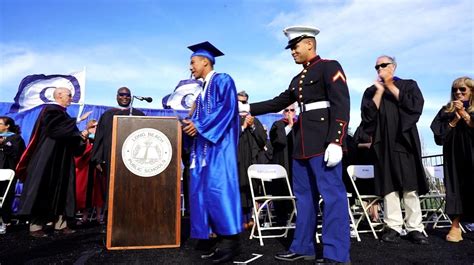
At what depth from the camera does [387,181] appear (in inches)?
181

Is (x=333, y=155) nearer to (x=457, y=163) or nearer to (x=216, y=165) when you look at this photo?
(x=216, y=165)

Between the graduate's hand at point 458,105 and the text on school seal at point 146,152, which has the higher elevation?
the graduate's hand at point 458,105

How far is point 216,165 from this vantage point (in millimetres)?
3496

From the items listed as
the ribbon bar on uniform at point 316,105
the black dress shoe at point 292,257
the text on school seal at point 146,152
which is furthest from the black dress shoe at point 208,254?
the ribbon bar on uniform at point 316,105

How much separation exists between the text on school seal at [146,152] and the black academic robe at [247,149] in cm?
229

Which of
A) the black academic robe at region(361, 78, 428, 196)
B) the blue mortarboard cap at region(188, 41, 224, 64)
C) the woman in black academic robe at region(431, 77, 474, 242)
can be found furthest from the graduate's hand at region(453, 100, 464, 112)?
the blue mortarboard cap at region(188, 41, 224, 64)

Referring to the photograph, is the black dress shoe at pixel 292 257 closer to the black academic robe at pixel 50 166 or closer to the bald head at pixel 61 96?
the black academic robe at pixel 50 166

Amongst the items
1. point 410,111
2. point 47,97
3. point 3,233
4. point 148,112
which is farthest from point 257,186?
point 47,97

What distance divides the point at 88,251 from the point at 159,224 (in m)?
0.77

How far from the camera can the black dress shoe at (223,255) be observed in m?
3.22

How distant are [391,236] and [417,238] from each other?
289 mm

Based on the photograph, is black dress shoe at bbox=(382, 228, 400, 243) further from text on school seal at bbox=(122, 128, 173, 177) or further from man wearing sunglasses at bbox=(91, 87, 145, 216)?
man wearing sunglasses at bbox=(91, 87, 145, 216)

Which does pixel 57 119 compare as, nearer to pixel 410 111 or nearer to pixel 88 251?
pixel 88 251

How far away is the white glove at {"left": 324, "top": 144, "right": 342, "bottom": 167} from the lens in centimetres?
284
